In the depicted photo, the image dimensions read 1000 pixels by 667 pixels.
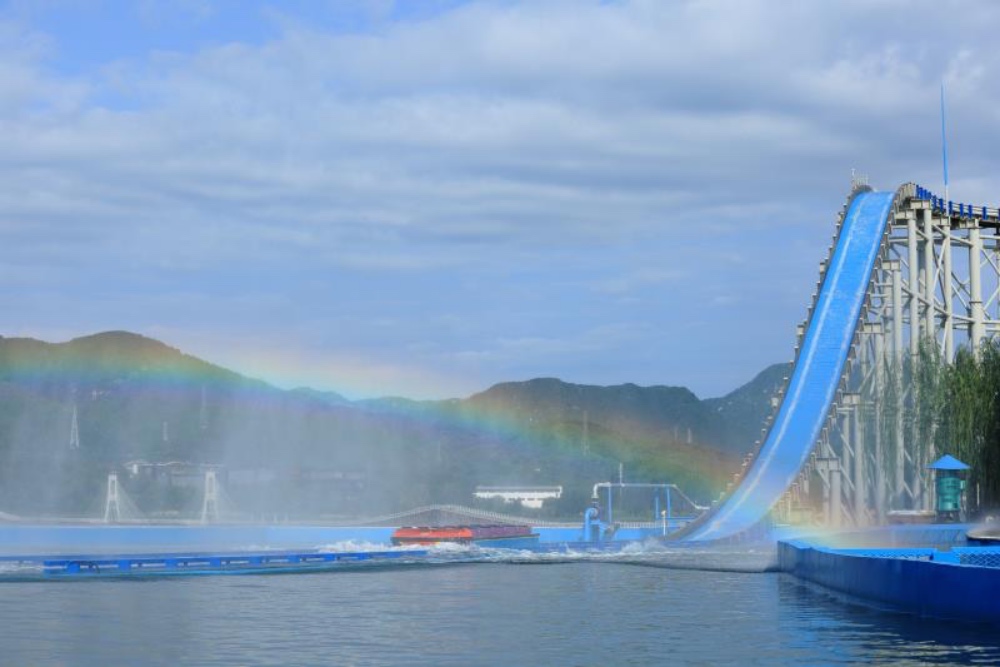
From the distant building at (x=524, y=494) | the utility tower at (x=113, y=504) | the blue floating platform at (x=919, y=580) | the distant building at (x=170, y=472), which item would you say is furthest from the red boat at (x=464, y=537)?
the distant building at (x=170, y=472)

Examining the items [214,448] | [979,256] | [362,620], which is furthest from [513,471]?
[362,620]

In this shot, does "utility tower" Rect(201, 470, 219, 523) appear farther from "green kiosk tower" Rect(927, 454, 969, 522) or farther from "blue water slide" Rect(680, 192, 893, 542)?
"green kiosk tower" Rect(927, 454, 969, 522)

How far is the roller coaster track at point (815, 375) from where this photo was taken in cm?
5494

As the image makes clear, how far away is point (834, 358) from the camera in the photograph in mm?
57938

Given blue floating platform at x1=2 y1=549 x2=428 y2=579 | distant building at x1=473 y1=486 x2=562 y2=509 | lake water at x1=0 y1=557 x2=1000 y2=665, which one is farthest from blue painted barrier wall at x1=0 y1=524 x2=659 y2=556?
lake water at x1=0 y1=557 x2=1000 y2=665

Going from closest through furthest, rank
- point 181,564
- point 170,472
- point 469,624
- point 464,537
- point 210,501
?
point 469,624 < point 181,564 < point 464,537 < point 210,501 < point 170,472

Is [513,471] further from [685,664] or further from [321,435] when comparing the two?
[685,664]

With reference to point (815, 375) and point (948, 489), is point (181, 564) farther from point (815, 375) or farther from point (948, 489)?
point (815, 375)

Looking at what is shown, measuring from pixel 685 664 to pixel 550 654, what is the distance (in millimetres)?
2269

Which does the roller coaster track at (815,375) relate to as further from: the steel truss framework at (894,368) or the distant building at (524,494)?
the distant building at (524,494)

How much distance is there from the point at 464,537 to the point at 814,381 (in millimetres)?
15472

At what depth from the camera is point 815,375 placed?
58188 millimetres

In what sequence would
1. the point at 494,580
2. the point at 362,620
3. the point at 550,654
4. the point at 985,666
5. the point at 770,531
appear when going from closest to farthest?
1. the point at 985,666
2. the point at 550,654
3. the point at 362,620
4. the point at 494,580
5. the point at 770,531

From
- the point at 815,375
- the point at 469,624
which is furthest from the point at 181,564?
the point at 815,375
